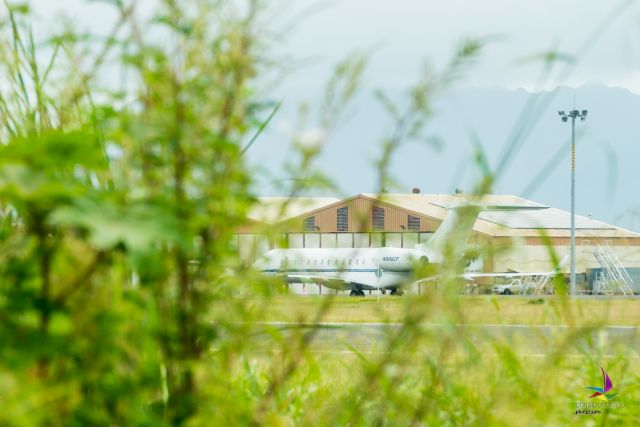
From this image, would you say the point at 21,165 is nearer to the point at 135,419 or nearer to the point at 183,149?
the point at 183,149

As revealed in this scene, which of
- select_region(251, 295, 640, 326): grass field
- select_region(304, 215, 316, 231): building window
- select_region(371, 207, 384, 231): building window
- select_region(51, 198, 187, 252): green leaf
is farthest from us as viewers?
select_region(304, 215, 316, 231): building window

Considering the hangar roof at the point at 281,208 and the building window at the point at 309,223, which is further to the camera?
the building window at the point at 309,223

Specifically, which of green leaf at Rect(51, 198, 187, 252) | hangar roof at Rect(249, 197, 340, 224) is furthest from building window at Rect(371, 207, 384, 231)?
green leaf at Rect(51, 198, 187, 252)

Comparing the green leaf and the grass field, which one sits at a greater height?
the green leaf

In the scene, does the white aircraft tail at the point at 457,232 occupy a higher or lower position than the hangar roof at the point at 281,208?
lower

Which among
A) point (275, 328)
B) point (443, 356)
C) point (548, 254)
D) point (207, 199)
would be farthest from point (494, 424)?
point (207, 199)

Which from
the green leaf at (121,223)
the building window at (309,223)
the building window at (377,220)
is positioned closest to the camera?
the green leaf at (121,223)

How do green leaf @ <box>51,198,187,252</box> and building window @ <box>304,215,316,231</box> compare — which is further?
building window @ <box>304,215,316,231</box>

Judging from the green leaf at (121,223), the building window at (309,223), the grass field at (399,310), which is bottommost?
the grass field at (399,310)

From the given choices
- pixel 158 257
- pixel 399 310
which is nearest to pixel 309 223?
pixel 399 310

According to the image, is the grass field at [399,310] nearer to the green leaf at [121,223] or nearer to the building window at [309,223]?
the building window at [309,223]

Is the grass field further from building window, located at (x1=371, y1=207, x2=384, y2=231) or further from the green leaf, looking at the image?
the green leaf

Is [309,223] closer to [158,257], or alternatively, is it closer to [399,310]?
[399,310]

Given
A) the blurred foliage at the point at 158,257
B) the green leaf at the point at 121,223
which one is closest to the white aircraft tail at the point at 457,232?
the blurred foliage at the point at 158,257
